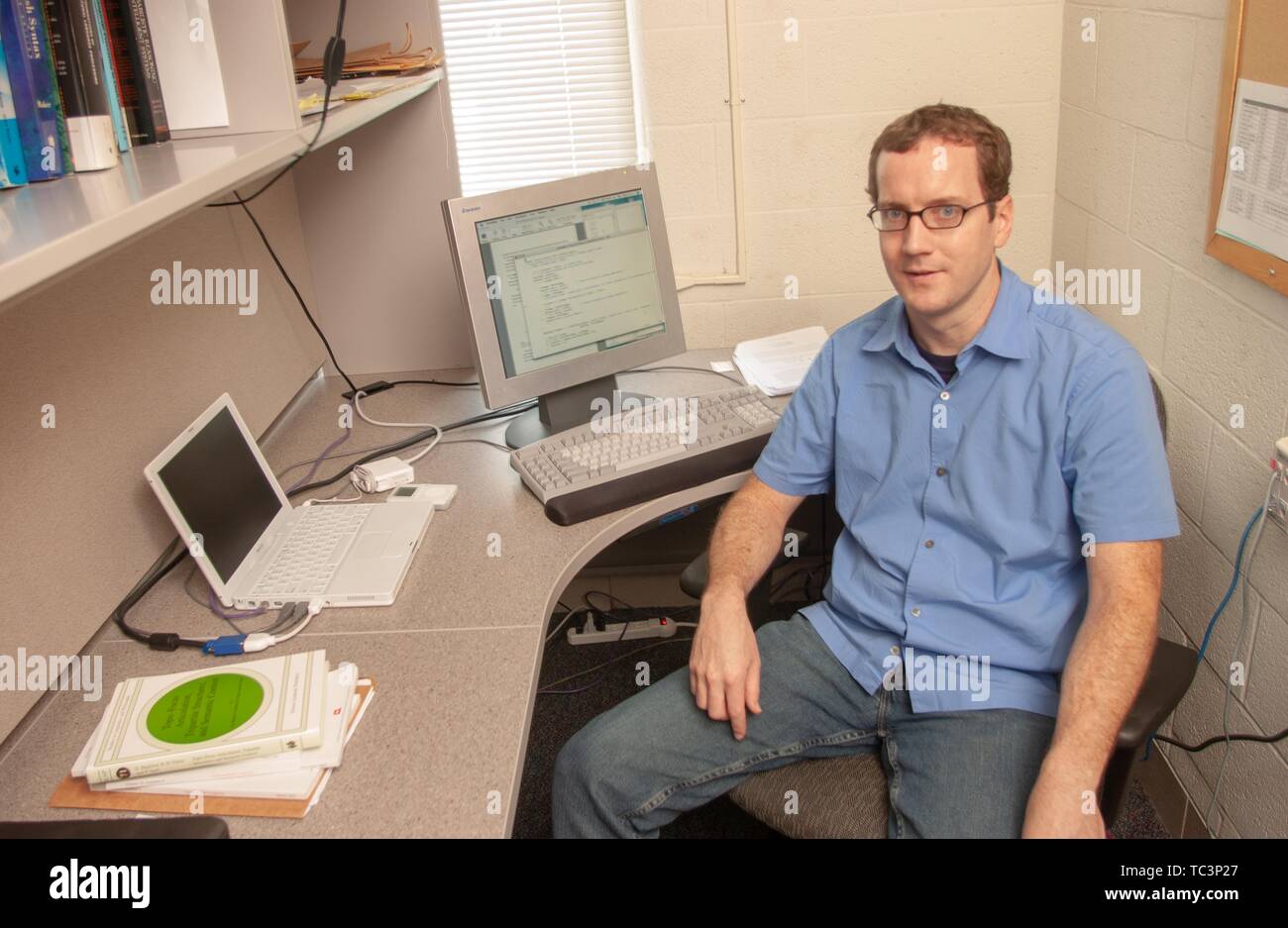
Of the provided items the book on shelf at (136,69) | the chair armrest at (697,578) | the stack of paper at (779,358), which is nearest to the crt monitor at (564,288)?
the stack of paper at (779,358)

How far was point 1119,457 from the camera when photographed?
144 cm

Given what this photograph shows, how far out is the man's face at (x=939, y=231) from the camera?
4.95ft

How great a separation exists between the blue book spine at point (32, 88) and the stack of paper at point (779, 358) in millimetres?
1395

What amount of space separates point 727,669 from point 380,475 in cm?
71

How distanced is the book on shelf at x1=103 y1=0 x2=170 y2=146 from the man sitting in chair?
1.00 metres

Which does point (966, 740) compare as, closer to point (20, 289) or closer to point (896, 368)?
point (896, 368)

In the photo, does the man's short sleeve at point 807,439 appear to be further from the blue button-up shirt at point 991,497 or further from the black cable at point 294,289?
the black cable at point 294,289

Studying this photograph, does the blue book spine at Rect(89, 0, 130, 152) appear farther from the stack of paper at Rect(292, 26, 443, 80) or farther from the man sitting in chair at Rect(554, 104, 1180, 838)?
the man sitting in chair at Rect(554, 104, 1180, 838)

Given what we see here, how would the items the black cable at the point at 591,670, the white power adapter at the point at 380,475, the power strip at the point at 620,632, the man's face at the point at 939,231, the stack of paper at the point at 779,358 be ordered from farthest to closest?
the power strip at the point at 620,632
the black cable at the point at 591,670
the stack of paper at the point at 779,358
the white power adapter at the point at 380,475
the man's face at the point at 939,231

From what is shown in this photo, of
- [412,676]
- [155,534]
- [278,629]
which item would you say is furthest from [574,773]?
[155,534]

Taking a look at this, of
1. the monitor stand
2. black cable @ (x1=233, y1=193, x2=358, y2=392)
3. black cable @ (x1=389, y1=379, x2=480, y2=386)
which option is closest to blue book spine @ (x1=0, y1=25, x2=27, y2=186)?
black cable @ (x1=233, y1=193, x2=358, y2=392)

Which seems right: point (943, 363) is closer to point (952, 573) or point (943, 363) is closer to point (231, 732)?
point (952, 573)

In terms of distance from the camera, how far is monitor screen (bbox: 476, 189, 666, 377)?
1908 mm

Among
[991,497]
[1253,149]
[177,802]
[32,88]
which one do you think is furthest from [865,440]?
[32,88]
